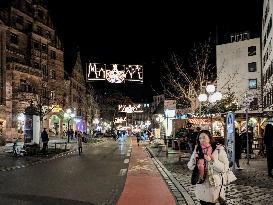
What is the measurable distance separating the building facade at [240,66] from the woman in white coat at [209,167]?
57.3m

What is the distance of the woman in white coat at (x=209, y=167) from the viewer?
6480mm

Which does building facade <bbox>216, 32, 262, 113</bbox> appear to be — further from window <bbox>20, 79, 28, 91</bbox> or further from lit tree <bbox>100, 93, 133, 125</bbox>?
lit tree <bbox>100, 93, 133, 125</bbox>

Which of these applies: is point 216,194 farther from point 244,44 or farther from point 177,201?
point 244,44

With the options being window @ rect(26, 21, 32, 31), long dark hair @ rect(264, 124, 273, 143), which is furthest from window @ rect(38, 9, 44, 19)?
long dark hair @ rect(264, 124, 273, 143)

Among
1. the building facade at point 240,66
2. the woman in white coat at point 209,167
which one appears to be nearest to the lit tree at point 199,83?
the building facade at point 240,66

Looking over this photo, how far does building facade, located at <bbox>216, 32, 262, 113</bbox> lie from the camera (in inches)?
2537

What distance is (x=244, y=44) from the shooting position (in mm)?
65375

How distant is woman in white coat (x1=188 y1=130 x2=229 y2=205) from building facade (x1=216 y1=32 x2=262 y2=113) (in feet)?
188

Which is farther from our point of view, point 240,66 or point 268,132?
point 240,66

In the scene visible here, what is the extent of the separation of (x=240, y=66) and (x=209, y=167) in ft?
202

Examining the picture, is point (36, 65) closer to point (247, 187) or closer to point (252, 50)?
point (252, 50)

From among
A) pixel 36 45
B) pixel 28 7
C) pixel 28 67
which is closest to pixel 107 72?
pixel 28 67

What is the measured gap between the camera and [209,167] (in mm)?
6520

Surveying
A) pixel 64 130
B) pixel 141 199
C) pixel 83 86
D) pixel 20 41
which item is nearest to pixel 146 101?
pixel 83 86
